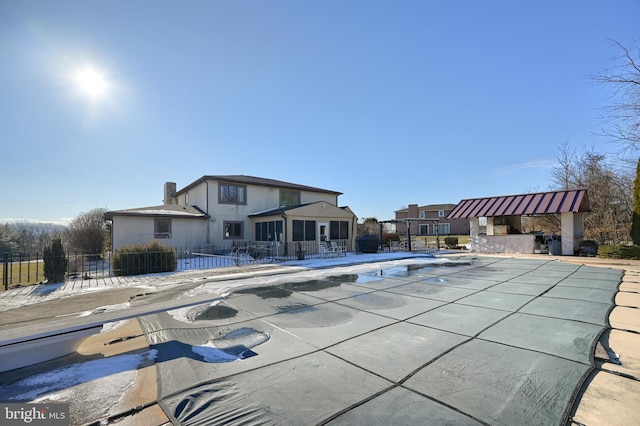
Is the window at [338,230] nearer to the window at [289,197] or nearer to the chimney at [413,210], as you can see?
the window at [289,197]

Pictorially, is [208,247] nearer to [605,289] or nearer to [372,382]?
[372,382]

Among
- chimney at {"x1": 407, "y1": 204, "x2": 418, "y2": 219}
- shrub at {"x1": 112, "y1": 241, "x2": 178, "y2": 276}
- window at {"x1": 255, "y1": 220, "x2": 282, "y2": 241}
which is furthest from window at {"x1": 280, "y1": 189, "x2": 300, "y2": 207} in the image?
chimney at {"x1": 407, "y1": 204, "x2": 418, "y2": 219}

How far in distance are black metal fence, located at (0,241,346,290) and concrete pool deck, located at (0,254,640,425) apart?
4.71 metres

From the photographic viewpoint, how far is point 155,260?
12.2 m

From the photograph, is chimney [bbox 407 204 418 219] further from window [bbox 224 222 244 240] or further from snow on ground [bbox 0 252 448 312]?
snow on ground [bbox 0 252 448 312]

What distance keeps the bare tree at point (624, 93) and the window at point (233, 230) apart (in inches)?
792

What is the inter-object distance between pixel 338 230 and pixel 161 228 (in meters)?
12.1

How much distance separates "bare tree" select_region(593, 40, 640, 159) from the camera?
9173mm

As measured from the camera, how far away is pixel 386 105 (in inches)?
647

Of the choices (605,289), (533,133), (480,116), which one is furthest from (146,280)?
(533,133)

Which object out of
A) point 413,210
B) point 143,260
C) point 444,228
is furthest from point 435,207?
point 143,260

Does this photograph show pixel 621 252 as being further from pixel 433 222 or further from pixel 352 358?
pixel 433 222

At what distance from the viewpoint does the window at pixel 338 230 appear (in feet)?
65.6

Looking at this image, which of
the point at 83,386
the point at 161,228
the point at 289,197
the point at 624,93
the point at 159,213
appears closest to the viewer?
the point at 83,386
